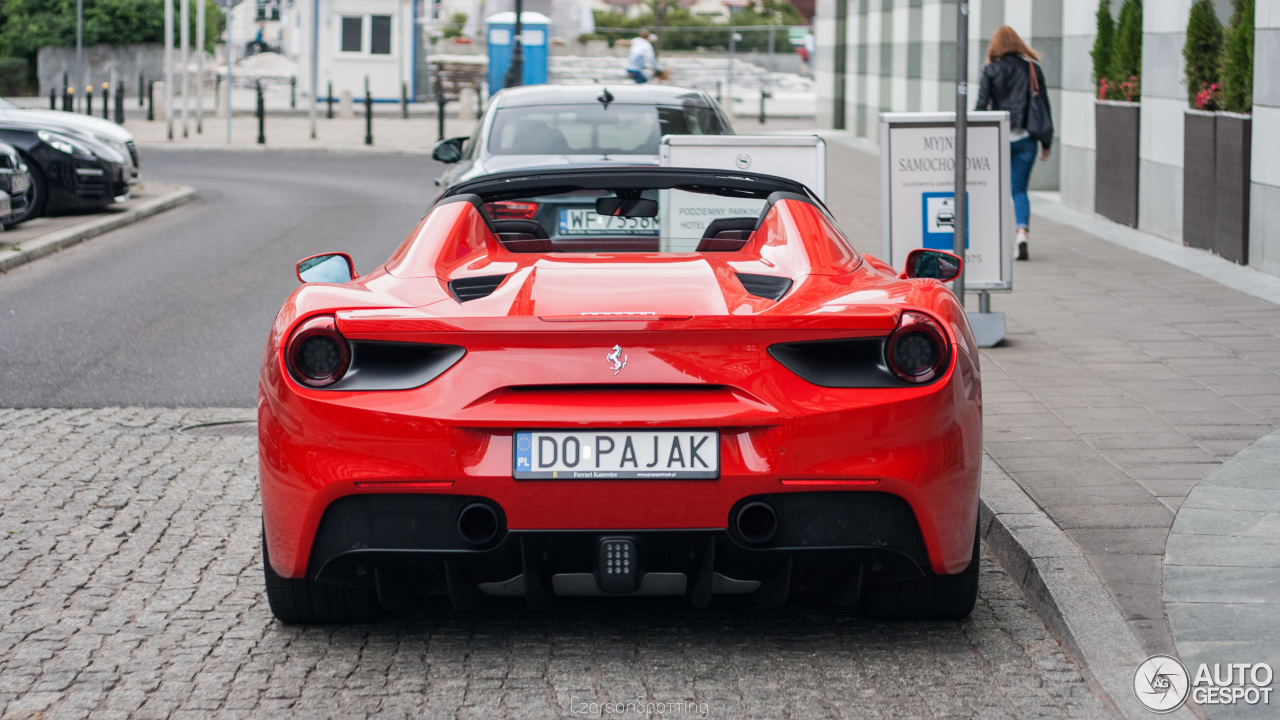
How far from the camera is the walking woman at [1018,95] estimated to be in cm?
1205

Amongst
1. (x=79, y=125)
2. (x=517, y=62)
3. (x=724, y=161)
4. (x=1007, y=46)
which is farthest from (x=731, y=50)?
(x=724, y=161)

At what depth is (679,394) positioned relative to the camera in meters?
3.75

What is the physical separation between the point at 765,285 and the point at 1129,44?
12194mm

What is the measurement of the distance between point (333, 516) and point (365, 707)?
46cm

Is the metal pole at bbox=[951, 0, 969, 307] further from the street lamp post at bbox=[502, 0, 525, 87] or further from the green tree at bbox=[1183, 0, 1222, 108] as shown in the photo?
the street lamp post at bbox=[502, 0, 525, 87]

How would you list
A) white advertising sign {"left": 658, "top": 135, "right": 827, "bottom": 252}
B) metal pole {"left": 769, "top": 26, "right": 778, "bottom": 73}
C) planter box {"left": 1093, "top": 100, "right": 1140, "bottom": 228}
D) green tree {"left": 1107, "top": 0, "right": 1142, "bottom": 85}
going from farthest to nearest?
metal pole {"left": 769, "top": 26, "right": 778, "bottom": 73}, green tree {"left": 1107, "top": 0, "right": 1142, "bottom": 85}, planter box {"left": 1093, "top": 100, "right": 1140, "bottom": 228}, white advertising sign {"left": 658, "top": 135, "right": 827, "bottom": 252}

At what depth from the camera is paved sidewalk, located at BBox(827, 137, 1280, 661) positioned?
16.4 feet

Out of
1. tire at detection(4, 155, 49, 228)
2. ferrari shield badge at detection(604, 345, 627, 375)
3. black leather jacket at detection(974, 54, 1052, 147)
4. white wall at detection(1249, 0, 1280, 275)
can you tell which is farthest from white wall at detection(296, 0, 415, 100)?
ferrari shield badge at detection(604, 345, 627, 375)

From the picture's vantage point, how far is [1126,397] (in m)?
7.07

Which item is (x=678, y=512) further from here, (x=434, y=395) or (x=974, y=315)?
(x=974, y=315)

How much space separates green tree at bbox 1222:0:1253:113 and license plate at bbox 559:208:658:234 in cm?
532

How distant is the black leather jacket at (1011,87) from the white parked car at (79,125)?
9483 mm

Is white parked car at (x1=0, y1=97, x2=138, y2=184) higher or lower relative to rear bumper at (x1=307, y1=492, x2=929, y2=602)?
higher

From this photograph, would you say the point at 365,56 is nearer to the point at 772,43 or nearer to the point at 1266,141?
the point at 772,43
